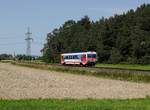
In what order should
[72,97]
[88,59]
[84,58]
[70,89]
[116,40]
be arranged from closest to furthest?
[72,97], [70,89], [88,59], [84,58], [116,40]

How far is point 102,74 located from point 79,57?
98.5 feet

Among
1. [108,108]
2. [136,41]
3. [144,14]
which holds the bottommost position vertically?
[108,108]

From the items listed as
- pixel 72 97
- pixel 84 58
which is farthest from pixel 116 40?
pixel 72 97

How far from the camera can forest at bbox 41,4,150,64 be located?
108 meters

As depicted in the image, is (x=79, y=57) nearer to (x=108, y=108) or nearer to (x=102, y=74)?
(x=102, y=74)

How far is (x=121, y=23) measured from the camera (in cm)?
12388

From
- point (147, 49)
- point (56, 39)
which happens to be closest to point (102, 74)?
point (147, 49)

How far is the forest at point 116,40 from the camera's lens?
108 meters

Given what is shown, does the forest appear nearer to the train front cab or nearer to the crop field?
the train front cab

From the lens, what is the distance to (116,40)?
11950 cm

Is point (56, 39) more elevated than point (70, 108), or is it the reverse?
point (56, 39)


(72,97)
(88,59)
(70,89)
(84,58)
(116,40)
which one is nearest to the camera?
(72,97)

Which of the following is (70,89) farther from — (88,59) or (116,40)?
(116,40)

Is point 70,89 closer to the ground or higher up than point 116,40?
closer to the ground
